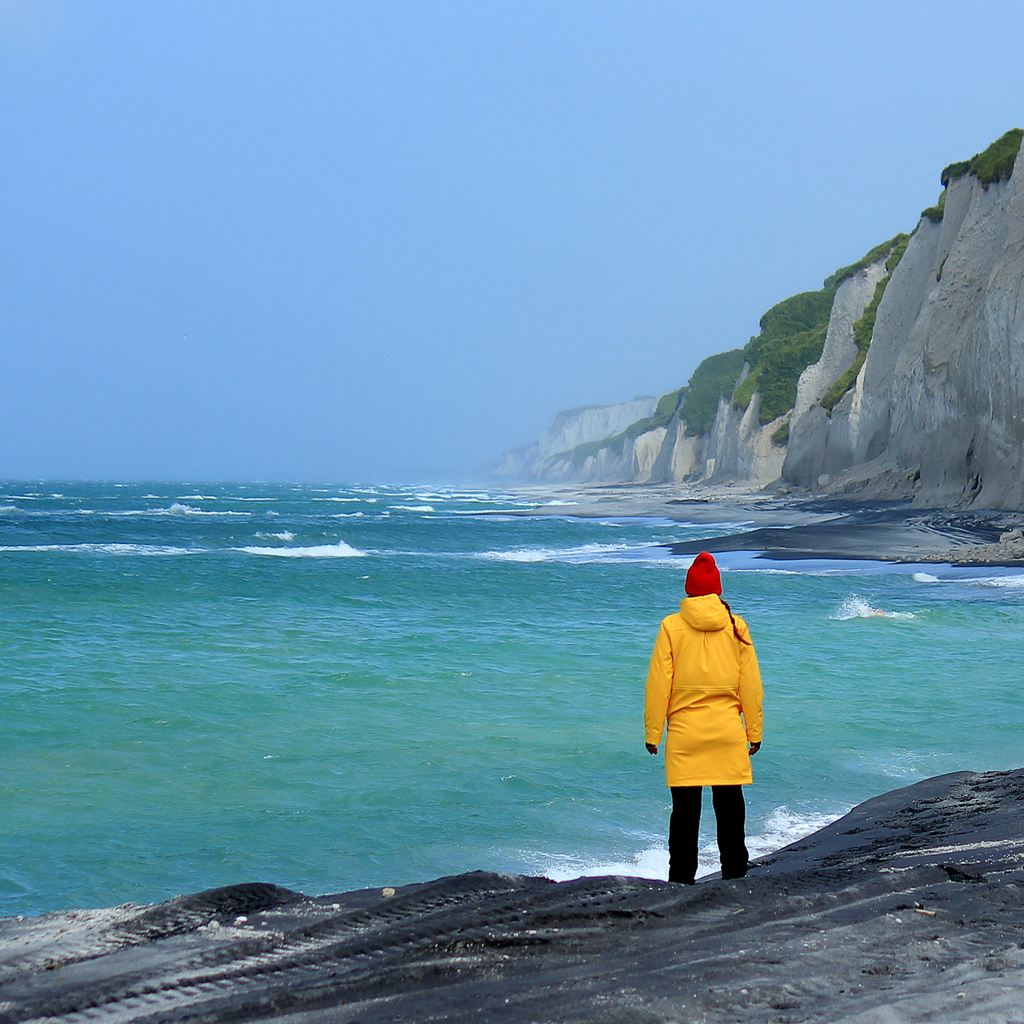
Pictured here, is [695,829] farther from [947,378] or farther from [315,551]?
[947,378]

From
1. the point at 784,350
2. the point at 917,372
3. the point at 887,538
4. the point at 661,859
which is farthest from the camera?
the point at 784,350

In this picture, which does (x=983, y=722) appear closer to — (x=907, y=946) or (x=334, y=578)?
(x=907, y=946)

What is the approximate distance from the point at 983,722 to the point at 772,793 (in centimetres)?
325

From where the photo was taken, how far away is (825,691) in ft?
36.5

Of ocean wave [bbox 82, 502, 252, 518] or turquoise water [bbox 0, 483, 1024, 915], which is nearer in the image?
turquoise water [bbox 0, 483, 1024, 915]

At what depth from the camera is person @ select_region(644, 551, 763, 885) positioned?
4469mm

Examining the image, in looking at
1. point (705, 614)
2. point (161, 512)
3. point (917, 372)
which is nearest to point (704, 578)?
point (705, 614)

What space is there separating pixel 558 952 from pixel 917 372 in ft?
124

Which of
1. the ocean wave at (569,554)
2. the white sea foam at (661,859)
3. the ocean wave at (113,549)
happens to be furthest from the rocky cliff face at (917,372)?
the ocean wave at (113,549)

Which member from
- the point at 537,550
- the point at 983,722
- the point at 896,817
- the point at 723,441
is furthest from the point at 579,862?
the point at 723,441

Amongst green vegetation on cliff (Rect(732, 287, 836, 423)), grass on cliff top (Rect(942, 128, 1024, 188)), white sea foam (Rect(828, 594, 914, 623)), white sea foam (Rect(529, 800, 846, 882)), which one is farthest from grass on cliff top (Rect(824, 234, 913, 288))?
white sea foam (Rect(529, 800, 846, 882))

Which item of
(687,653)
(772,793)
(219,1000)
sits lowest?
(772,793)

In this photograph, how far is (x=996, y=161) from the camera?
34.8 m

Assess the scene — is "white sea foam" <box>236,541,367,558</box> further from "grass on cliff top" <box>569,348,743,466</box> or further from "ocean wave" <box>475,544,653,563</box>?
"grass on cliff top" <box>569,348,743,466</box>
